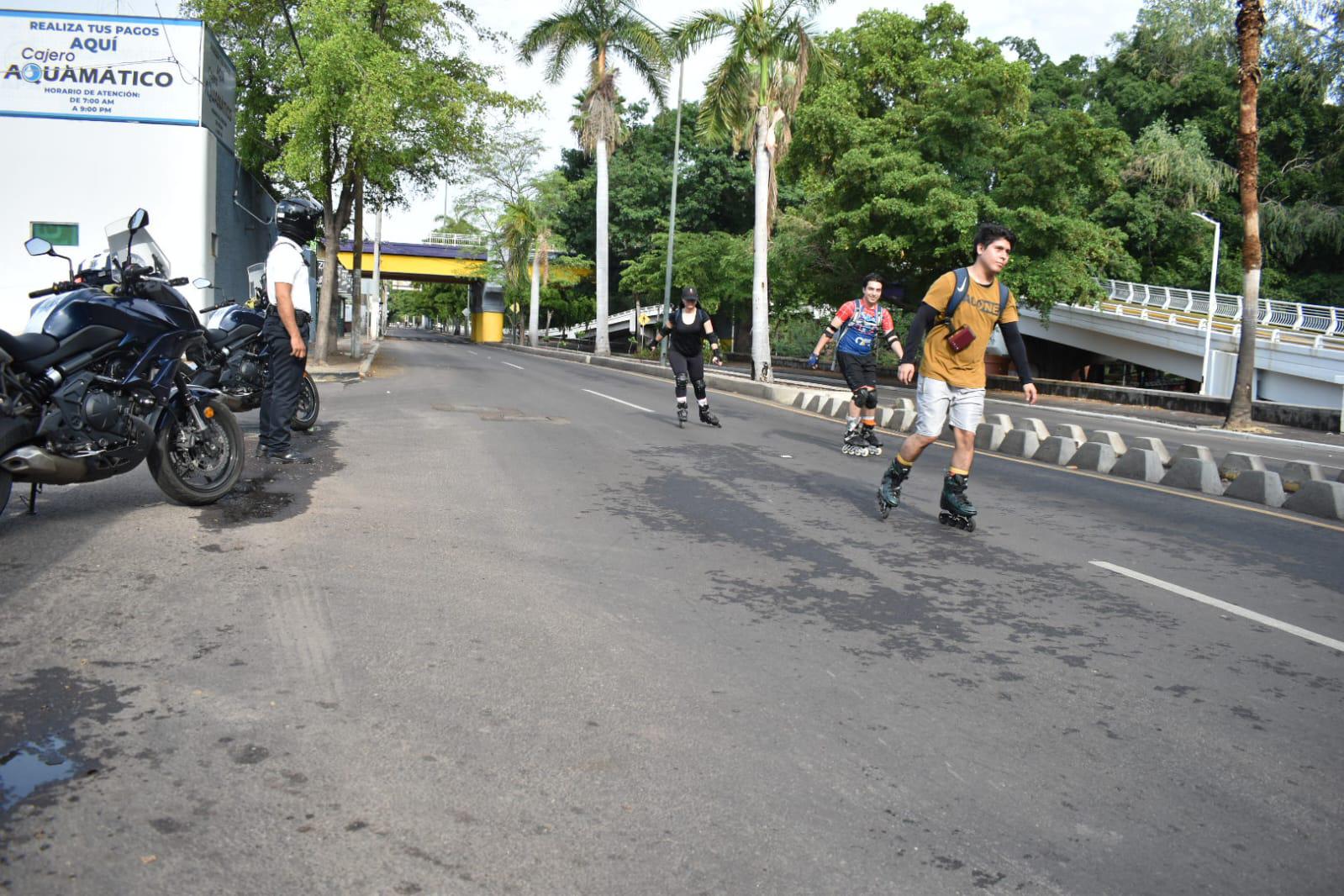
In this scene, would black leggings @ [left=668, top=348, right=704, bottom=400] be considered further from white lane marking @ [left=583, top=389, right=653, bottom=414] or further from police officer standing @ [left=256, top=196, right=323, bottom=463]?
police officer standing @ [left=256, top=196, right=323, bottom=463]

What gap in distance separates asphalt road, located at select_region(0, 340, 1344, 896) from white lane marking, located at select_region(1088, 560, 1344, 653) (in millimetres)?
50

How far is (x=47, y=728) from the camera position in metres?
3.27

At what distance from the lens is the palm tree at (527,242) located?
188 ft

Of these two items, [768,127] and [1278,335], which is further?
[1278,335]

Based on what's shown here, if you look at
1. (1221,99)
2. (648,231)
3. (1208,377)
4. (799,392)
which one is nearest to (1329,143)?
(1221,99)

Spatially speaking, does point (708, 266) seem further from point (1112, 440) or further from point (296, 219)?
point (296, 219)

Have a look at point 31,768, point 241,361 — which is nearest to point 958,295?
point 31,768

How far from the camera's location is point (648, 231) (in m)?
55.4

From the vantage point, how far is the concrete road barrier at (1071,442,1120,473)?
11.5 metres

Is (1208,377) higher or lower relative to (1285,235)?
lower

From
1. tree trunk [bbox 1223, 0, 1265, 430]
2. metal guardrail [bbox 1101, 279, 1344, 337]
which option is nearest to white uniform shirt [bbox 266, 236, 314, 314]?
tree trunk [bbox 1223, 0, 1265, 430]

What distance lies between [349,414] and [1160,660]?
1076 cm

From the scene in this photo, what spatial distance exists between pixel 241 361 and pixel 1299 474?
10183 mm

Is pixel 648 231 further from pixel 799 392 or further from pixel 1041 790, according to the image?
pixel 1041 790
